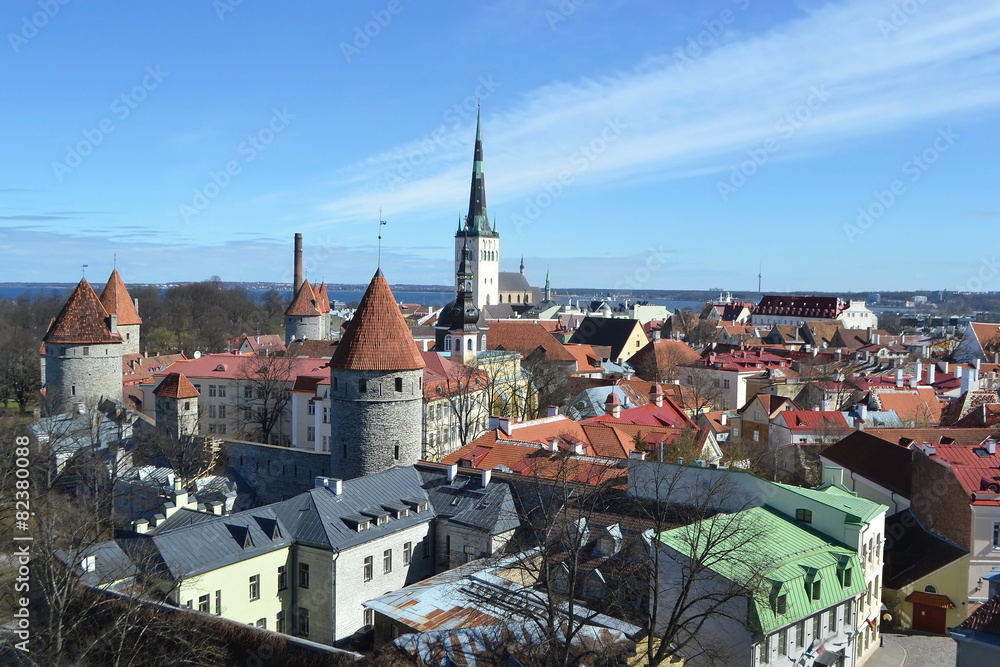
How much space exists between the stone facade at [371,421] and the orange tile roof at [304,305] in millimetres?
33496

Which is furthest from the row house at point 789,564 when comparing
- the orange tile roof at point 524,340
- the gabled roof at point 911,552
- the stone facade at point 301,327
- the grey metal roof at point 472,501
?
the stone facade at point 301,327

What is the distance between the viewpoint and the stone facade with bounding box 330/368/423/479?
990 inches

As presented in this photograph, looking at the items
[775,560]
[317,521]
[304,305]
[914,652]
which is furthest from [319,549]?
[304,305]

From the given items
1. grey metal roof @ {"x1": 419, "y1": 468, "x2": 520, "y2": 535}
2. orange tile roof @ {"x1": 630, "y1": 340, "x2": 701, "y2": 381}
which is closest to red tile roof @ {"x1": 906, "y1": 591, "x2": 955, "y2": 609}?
grey metal roof @ {"x1": 419, "y1": 468, "x2": 520, "y2": 535}

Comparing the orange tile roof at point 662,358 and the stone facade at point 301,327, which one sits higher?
the stone facade at point 301,327

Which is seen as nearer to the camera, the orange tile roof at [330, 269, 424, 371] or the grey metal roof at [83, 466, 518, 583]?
the grey metal roof at [83, 466, 518, 583]

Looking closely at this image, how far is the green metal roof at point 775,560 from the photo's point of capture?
1495 cm

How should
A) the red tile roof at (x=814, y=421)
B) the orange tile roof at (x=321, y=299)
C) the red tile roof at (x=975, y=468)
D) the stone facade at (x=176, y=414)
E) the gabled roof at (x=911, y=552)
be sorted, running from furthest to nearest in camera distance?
the orange tile roof at (x=321, y=299) < the stone facade at (x=176, y=414) < the red tile roof at (x=814, y=421) < the gabled roof at (x=911, y=552) < the red tile roof at (x=975, y=468)

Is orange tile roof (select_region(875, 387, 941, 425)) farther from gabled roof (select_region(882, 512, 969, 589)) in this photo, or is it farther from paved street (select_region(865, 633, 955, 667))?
paved street (select_region(865, 633, 955, 667))

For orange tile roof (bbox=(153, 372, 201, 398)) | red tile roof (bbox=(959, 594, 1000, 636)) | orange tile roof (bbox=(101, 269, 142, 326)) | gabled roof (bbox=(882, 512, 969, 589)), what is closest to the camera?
red tile roof (bbox=(959, 594, 1000, 636))

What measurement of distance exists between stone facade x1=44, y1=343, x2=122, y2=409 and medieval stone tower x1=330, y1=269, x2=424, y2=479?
16.5 m

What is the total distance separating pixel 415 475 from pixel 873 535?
442 inches

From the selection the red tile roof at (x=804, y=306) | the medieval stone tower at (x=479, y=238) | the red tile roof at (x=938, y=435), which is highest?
the medieval stone tower at (x=479, y=238)

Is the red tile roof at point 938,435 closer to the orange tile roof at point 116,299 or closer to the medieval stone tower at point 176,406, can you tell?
the medieval stone tower at point 176,406
